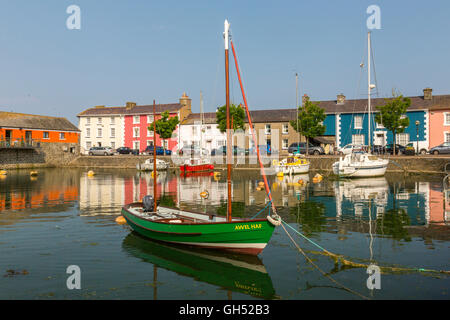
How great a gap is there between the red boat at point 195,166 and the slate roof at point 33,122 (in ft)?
110

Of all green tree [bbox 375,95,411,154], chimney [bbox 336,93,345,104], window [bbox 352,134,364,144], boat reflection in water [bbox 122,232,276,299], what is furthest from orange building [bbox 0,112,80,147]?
green tree [bbox 375,95,411,154]

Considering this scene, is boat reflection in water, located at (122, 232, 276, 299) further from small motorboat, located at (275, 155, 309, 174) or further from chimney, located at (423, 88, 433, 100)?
chimney, located at (423, 88, 433, 100)

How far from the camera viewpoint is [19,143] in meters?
64.2

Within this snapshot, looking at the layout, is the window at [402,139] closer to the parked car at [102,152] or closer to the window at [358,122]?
the window at [358,122]

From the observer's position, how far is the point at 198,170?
174ft

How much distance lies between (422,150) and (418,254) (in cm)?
4986

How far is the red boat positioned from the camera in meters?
52.3

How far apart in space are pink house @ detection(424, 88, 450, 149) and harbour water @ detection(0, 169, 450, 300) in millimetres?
39398

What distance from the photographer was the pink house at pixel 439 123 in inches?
2304

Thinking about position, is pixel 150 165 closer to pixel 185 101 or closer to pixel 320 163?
pixel 320 163

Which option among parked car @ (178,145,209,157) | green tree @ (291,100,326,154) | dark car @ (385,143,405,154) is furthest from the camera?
parked car @ (178,145,209,157)

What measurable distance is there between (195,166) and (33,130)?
113ft
